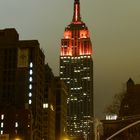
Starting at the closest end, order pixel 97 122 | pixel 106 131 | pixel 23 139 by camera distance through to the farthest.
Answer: pixel 97 122
pixel 106 131
pixel 23 139

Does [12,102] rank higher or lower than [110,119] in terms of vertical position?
higher

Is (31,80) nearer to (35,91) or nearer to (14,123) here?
(35,91)

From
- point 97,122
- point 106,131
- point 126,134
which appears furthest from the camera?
point 106,131

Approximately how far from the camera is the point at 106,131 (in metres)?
79.4

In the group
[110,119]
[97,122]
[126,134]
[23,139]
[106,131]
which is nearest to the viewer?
[97,122]

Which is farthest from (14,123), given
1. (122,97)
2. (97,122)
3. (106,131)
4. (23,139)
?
(97,122)

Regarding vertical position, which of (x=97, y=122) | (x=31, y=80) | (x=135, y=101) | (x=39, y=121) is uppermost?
(x=31, y=80)

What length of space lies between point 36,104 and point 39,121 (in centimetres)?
793

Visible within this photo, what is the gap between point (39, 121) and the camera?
7825 inches

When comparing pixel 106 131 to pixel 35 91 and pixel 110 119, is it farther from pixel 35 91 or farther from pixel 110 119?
pixel 35 91

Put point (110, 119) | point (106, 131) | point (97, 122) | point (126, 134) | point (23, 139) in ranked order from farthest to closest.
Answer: point (23, 139), point (106, 131), point (110, 119), point (126, 134), point (97, 122)

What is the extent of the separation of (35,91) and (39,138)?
17.7 meters

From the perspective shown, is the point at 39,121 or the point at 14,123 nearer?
the point at 14,123

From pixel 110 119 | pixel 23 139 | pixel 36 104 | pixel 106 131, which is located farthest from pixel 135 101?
Result: pixel 36 104
